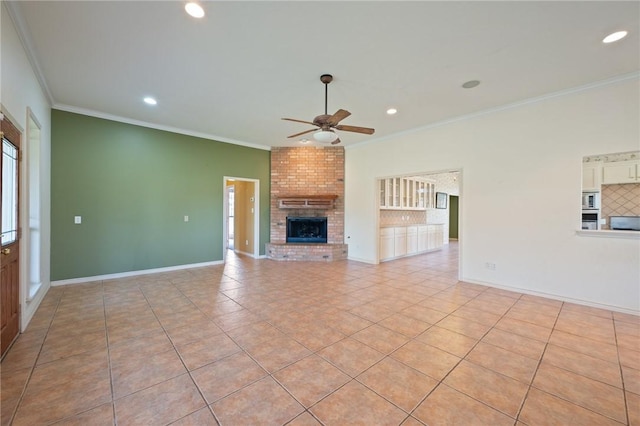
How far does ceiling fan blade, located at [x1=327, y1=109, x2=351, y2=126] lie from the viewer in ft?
9.98

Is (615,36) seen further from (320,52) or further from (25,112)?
(25,112)

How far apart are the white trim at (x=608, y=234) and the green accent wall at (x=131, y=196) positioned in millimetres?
6319

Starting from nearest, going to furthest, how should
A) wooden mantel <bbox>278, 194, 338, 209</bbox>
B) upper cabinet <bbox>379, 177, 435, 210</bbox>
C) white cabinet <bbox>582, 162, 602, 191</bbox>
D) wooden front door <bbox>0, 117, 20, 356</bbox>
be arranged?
wooden front door <bbox>0, 117, 20, 356</bbox> < white cabinet <bbox>582, 162, 602, 191</bbox> < wooden mantel <bbox>278, 194, 338, 209</bbox> < upper cabinet <bbox>379, 177, 435, 210</bbox>

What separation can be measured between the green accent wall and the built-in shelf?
150cm

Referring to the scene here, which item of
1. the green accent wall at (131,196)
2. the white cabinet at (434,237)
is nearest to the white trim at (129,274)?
the green accent wall at (131,196)

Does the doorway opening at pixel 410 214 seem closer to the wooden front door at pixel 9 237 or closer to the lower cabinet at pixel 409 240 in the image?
the lower cabinet at pixel 409 240

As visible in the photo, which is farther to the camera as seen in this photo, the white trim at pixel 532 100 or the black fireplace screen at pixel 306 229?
the black fireplace screen at pixel 306 229

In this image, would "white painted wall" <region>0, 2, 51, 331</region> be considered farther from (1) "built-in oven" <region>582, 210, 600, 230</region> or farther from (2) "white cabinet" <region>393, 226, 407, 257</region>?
(2) "white cabinet" <region>393, 226, 407, 257</region>

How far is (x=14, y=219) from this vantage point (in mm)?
2662

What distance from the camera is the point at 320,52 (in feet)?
8.97

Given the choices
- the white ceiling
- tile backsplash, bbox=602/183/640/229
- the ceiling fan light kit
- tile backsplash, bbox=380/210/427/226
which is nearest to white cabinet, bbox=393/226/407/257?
tile backsplash, bbox=380/210/427/226

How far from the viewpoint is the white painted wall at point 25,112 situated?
7.14ft

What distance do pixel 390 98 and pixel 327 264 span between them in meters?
3.74

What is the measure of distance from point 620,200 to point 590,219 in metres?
0.40
